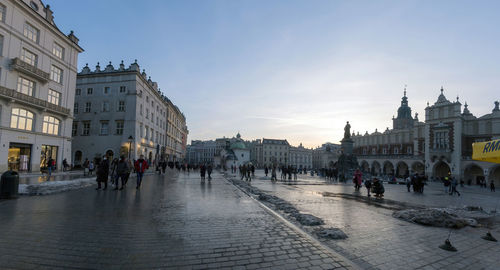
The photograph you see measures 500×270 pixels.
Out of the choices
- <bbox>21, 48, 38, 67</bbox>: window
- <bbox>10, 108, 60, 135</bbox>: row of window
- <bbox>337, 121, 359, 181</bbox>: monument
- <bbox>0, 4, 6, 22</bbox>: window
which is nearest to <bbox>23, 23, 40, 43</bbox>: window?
<bbox>21, 48, 38, 67</bbox>: window

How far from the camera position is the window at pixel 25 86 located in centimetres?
2267

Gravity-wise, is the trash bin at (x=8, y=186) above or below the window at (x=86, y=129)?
below

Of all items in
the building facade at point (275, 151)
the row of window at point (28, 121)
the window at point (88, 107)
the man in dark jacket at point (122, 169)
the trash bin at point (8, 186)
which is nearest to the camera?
the trash bin at point (8, 186)

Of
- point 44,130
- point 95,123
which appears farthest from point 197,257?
point 95,123

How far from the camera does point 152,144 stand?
44938mm

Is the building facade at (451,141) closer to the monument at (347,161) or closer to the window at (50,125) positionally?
the monument at (347,161)

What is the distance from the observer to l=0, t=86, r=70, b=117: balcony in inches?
815

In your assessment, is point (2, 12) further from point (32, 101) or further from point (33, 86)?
point (32, 101)

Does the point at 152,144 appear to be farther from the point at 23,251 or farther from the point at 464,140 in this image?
the point at 464,140

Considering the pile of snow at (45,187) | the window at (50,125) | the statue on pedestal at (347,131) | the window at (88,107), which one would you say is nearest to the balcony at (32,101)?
the window at (50,125)

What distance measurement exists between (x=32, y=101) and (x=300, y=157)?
132 metres

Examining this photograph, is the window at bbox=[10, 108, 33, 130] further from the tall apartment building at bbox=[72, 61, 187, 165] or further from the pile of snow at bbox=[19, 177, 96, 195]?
the pile of snow at bbox=[19, 177, 96, 195]

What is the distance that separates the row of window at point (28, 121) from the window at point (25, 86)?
6.18 feet

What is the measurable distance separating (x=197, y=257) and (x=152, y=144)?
146 feet
